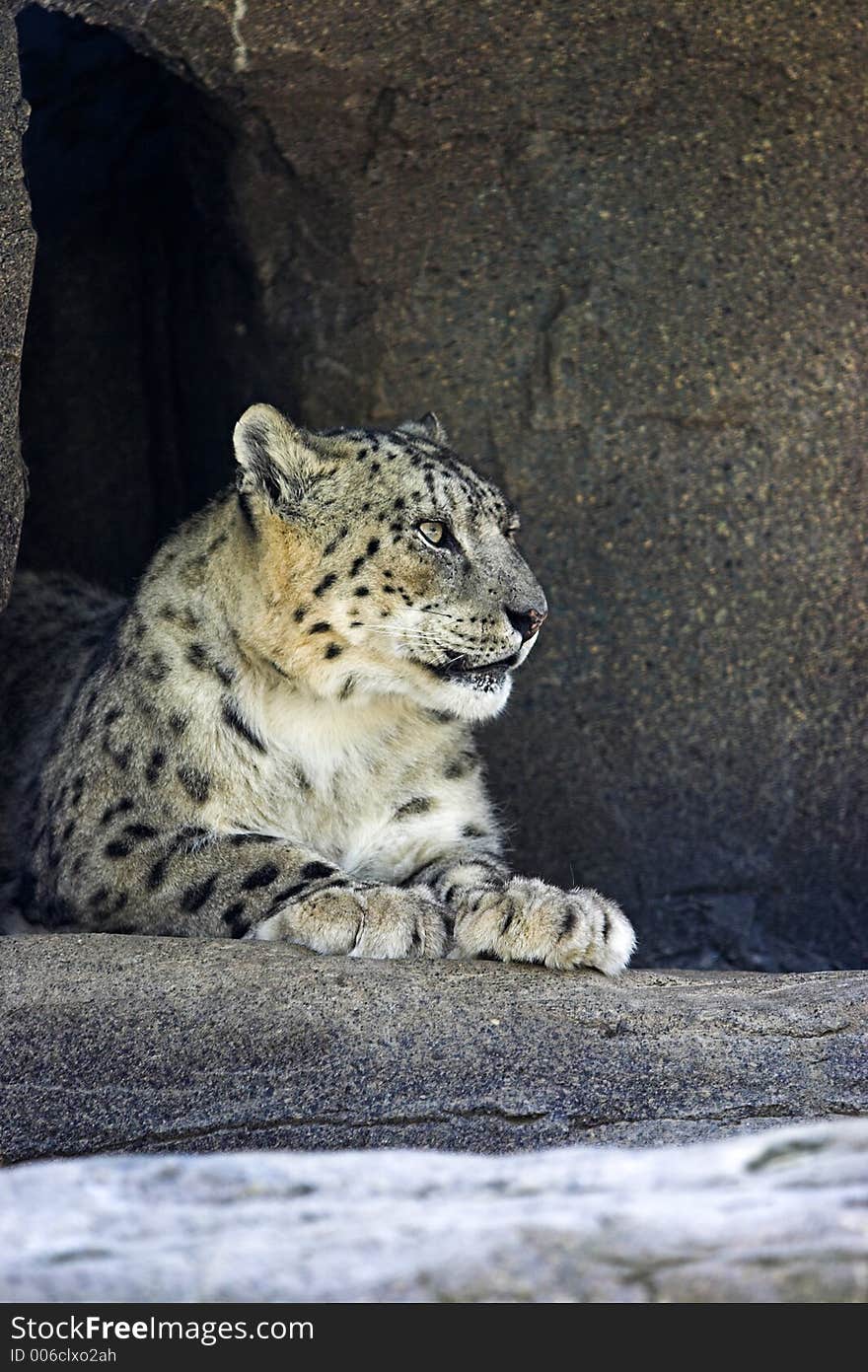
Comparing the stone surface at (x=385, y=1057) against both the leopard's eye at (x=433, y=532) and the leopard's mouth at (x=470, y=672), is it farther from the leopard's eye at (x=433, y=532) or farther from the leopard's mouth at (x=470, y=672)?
the leopard's eye at (x=433, y=532)

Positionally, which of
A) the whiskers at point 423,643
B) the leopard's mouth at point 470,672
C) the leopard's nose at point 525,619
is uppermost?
the leopard's nose at point 525,619

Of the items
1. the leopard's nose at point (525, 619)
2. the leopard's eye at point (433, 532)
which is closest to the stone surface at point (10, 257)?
the leopard's eye at point (433, 532)

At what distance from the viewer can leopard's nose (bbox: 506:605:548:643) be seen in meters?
3.73

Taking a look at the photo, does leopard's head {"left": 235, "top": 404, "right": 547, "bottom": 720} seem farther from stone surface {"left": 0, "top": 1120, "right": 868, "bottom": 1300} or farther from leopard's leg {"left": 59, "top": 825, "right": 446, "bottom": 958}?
stone surface {"left": 0, "top": 1120, "right": 868, "bottom": 1300}

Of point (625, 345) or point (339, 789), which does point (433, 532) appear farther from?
point (625, 345)

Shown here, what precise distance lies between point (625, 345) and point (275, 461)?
1.35 meters

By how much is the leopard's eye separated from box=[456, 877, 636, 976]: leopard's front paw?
88 cm

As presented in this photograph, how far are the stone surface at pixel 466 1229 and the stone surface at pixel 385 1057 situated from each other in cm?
63

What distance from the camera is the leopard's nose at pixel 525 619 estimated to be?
147 inches

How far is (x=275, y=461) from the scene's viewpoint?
3818mm

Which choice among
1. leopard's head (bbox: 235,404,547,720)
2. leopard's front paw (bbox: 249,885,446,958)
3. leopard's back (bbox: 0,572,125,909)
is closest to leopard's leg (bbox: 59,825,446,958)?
leopard's front paw (bbox: 249,885,446,958)

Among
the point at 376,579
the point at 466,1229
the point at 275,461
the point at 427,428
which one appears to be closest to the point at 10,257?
the point at 275,461
